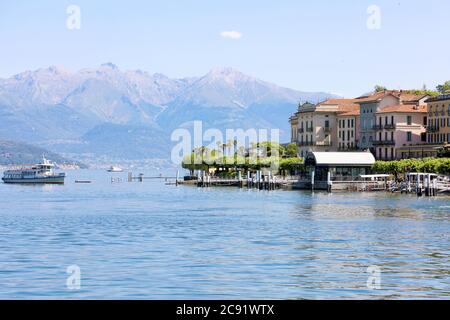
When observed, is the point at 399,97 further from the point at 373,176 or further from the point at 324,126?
the point at 373,176

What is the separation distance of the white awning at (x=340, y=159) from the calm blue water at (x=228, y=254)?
213ft

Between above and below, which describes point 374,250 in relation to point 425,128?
below

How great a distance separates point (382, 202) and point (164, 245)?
2229 inches

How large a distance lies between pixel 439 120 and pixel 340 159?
18925 mm

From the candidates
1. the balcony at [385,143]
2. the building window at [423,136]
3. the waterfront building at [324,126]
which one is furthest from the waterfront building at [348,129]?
the building window at [423,136]

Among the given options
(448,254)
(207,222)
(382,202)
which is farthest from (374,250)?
(382,202)

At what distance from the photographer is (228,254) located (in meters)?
49.3

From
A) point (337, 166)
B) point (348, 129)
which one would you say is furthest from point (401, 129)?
point (348, 129)

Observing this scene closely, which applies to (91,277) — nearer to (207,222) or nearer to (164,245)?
(164,245)

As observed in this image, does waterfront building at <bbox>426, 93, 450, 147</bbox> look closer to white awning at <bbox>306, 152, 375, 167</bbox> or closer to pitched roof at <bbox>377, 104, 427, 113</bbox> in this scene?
pitched roof at <bbox>377, 104, 427, 113</bbox>

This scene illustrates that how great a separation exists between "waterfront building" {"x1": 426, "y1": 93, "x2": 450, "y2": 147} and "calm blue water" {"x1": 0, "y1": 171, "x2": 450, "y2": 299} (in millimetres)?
73438

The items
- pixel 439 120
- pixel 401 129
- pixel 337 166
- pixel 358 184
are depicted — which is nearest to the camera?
pixel 358 184

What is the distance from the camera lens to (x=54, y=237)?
203 ft

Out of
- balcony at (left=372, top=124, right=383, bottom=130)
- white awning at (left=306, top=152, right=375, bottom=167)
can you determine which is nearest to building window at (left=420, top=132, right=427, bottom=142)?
balcony at (left=372, top=124, right=383, bottom=130)
